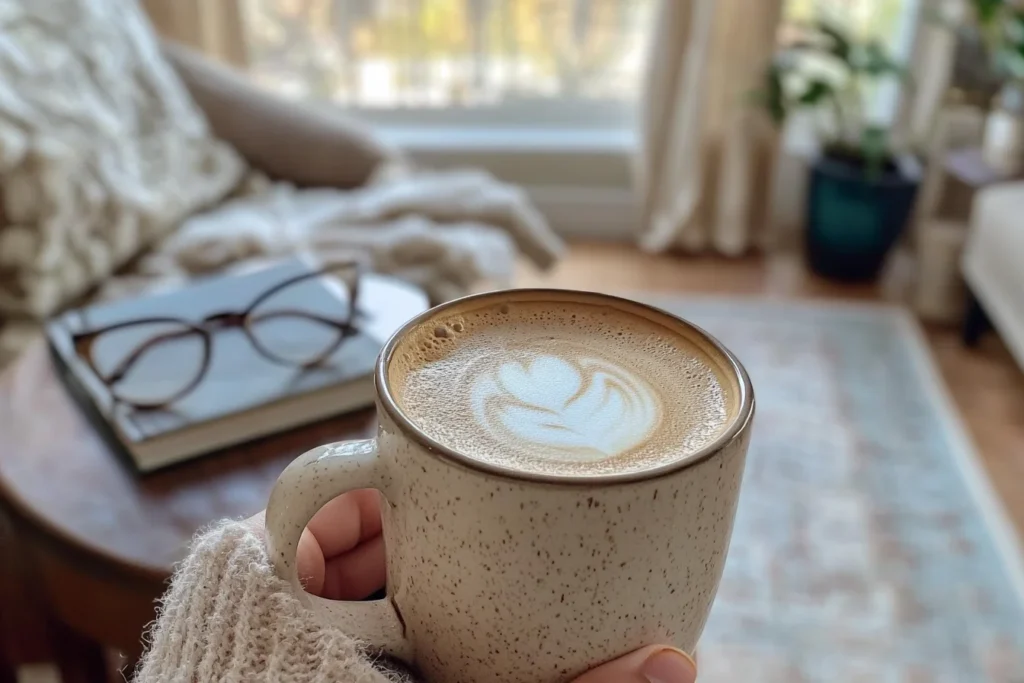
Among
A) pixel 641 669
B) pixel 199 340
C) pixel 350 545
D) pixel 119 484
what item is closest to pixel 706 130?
pixel 199 340

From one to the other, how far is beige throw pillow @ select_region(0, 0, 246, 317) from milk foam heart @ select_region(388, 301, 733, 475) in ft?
3.57

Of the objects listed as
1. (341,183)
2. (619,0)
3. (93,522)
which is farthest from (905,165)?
(93,522)

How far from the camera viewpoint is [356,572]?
0.53 metres

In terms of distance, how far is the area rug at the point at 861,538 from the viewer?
1.34 meters

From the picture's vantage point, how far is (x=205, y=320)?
984mm

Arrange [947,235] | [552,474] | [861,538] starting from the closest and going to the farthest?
[552,474] < [861,538] < [947,235]

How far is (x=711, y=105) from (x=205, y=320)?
5.78ft

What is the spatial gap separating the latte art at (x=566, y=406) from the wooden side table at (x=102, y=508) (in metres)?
0.46

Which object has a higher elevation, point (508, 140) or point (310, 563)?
point (310, 563)

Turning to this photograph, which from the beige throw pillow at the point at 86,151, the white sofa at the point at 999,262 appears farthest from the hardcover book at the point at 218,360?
the white sofa at the point at 999,262

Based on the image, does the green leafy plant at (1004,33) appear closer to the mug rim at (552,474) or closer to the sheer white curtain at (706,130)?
the sheer white curtain at (706,130)

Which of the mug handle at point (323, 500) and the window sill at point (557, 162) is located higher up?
the mug handle at point (323, 500)

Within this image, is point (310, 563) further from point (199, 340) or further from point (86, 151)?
point (86, 151)

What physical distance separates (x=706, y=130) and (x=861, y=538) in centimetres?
125
